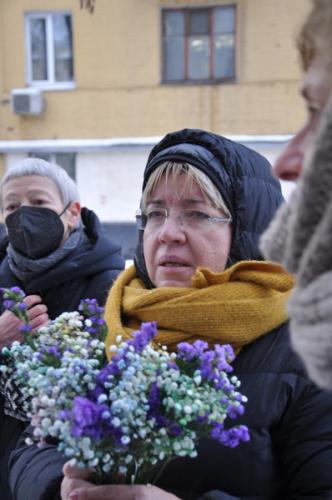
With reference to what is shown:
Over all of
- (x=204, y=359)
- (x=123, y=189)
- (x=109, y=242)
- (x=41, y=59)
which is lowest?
(x=123, y=189)

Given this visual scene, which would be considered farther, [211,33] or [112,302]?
[211,33]

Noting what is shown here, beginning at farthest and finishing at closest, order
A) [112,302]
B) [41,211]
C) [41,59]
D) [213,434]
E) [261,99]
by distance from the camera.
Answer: [41,59]
[261,99]
[41,211]
[112,302]
[213,434]

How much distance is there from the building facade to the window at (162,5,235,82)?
0.02 m

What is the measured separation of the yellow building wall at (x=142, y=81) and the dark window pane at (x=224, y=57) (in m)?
0.18

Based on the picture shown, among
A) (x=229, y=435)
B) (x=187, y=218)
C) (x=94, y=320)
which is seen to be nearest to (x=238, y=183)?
(x=187, y=218)

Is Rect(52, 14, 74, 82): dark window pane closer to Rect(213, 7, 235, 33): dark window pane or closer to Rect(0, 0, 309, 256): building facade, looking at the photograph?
Rect(0, 0, 309, 256): building facade

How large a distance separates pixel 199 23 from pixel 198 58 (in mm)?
619

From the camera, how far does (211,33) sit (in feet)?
36.6

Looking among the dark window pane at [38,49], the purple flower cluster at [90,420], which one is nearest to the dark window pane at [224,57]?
the dark window pane at [38,49]

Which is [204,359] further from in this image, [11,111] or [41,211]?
[11,111]

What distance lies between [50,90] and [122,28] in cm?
182

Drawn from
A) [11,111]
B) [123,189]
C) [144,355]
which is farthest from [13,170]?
[11,111]

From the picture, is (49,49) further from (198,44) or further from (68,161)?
(198,44)

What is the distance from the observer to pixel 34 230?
8.46 feet
